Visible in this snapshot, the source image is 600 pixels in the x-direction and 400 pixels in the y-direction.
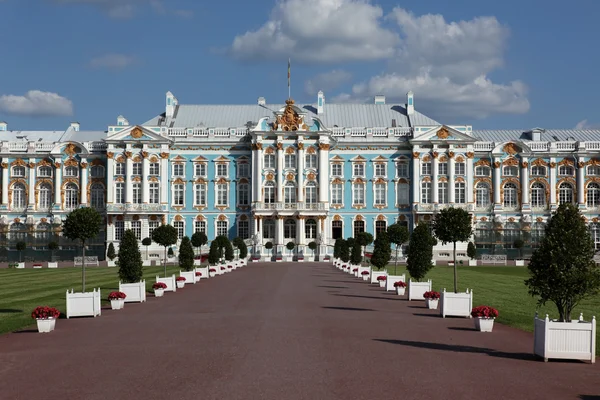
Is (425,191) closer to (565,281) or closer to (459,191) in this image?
(459,191)

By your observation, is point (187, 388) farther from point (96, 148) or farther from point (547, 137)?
point (547, 137)

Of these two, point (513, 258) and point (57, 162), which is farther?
point (57, 162)

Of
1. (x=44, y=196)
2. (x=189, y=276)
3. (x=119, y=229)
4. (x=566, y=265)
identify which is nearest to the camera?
(x=566, y=265)

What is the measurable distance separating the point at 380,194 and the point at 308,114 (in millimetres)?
13294

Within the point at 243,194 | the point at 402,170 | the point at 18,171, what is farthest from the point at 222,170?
the point at 18,171

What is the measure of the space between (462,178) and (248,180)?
883 inches

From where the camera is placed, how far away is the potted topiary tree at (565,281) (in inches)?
617

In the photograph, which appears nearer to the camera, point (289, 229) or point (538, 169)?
point (289, 229)

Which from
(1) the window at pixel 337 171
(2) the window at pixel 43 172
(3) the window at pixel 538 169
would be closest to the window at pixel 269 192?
(1) the window at pixel 337 171

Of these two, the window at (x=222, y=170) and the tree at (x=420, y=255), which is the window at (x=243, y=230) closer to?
the window at (x=222, y=170)

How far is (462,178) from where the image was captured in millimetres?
80562

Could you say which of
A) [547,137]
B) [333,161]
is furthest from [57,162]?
[547,137]

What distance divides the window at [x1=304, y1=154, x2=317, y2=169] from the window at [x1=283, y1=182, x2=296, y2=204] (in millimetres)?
2663

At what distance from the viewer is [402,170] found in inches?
3236
